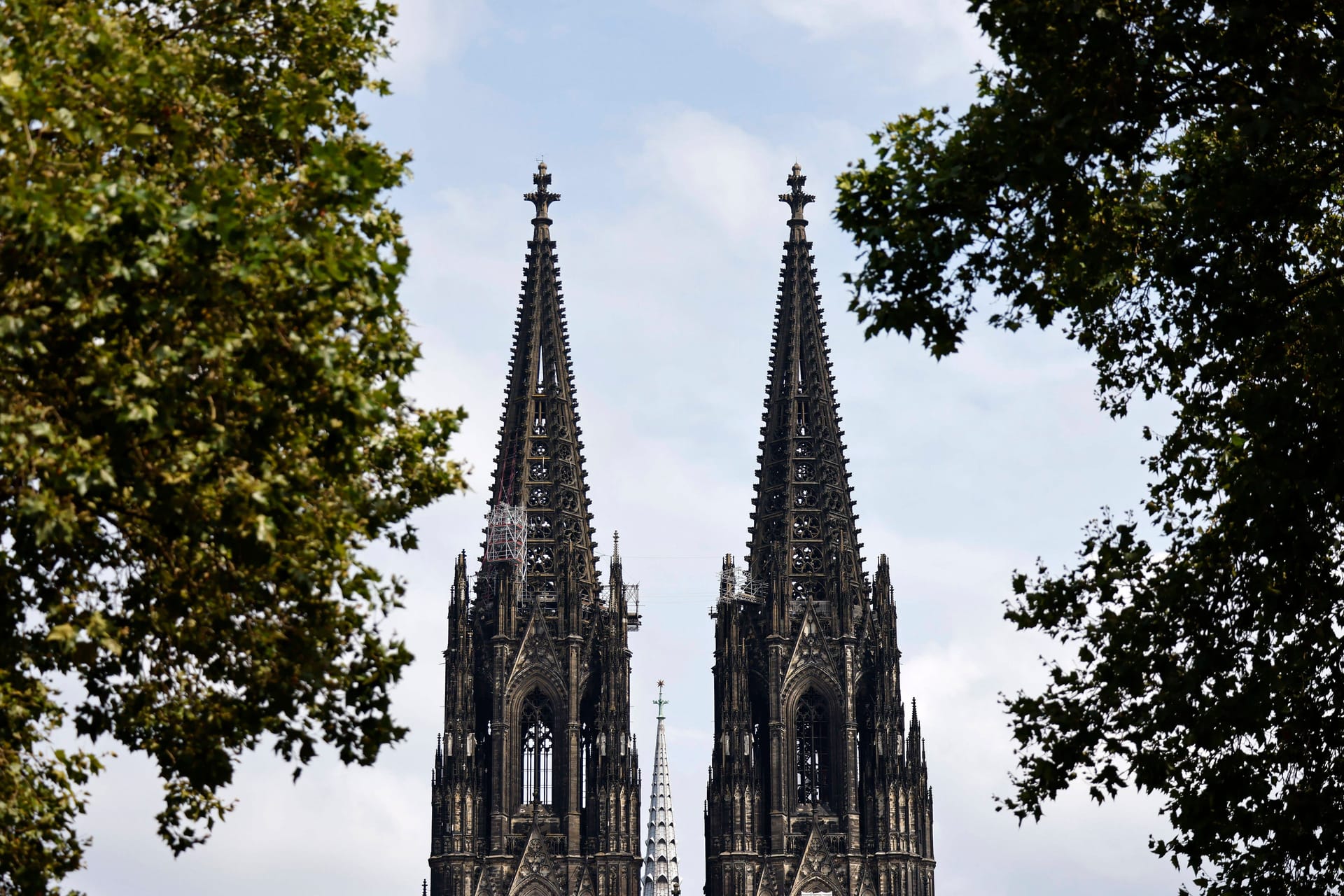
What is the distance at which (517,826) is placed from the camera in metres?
73.6

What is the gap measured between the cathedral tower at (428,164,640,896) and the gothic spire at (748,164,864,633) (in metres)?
5.03

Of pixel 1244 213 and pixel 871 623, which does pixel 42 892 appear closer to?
pixel 1244 213

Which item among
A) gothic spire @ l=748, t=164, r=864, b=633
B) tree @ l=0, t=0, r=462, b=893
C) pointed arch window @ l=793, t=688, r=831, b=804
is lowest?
tree @ l=0, t=0, r=462, b=893

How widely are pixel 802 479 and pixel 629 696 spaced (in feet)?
30.6

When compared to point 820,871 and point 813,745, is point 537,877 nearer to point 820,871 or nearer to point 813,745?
point 820,871

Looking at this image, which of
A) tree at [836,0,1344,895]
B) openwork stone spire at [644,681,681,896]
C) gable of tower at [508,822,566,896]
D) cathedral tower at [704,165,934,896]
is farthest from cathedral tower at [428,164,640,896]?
tree at [836,0,1344,895]

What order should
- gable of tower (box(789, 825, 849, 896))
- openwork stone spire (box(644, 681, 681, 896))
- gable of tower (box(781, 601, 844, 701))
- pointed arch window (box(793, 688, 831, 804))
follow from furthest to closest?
openwork stone spire (box(644, 681, 681, 896))
pointed arch window (box(793, 688, 831, 804))
gable of tower (box(781, 601, 844, 701))
gable of tower (box(789, 825, 849, 896))

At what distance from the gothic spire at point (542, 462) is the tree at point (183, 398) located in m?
52.0

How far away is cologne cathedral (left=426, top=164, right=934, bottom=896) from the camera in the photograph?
241 feet

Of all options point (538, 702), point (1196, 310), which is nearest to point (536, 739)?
point (538, 702)

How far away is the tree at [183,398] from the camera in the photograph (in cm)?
1973

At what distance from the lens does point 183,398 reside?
66.0ft

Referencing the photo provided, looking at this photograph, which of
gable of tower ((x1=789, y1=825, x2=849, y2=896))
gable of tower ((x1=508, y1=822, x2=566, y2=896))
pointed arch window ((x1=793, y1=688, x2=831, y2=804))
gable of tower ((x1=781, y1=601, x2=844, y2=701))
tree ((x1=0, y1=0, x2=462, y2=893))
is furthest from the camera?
pointed arch window ((x1=793, y1=688, x2=831, y2=804))

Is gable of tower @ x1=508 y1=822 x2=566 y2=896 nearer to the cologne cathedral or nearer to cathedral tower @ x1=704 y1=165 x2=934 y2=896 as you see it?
the cologne cathedral
